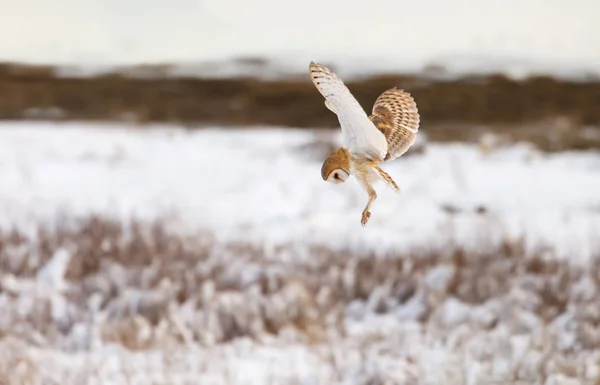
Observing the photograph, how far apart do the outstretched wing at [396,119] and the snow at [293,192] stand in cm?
442

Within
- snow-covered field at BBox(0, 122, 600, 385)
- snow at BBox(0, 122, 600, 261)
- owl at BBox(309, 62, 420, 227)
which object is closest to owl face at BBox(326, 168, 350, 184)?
owl at BBox(309, 62, 420, 227)

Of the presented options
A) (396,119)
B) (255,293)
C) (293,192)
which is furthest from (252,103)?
(396,119)

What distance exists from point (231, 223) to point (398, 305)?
3.26m

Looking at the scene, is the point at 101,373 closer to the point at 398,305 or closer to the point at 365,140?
the point at 398,305

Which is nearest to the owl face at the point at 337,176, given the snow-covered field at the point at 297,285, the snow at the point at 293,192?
the snow-covered field at the point at 297,285

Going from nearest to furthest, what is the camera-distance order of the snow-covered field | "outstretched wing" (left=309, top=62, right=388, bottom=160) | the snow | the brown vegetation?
1. "outstretched wing" (left=309, top=62, right=388, bottom=160)
2. the snow-covered field
3. the snow
4. the brown vegetation

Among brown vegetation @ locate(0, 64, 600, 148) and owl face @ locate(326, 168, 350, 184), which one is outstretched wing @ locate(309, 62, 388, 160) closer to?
owl face @ locate(326, 168, 350, 184)

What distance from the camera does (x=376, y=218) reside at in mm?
8320

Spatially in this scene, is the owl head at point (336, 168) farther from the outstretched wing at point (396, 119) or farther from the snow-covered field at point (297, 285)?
the snow-covered field at point (297, 285)

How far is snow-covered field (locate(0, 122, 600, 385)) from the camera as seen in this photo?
3.98 metres

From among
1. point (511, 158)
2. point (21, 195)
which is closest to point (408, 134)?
point (21, 195)

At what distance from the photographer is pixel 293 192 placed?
9.69 metres

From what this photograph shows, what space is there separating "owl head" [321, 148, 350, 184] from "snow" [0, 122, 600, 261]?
4.47 metres

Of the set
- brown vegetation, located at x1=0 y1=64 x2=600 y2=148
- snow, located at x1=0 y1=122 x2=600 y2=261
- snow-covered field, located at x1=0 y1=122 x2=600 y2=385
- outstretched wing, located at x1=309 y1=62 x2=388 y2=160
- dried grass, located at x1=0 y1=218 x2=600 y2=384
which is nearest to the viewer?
outstretched wing, located at x1=309 y1=62 x2=388 y2=160
